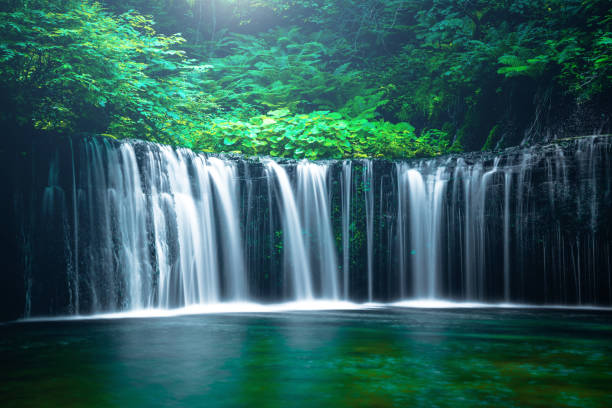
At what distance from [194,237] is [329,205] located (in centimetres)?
343

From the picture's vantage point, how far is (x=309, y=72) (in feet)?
70.3

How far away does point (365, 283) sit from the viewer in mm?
13703

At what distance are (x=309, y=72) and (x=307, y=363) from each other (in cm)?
1731

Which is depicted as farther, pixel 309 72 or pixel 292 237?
pixel 309 72

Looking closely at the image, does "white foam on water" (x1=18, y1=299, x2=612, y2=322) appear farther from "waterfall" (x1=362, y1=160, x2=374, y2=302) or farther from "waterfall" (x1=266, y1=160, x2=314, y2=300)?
"waterfall" (x1=362, y1=160, x2=374, y2=302)

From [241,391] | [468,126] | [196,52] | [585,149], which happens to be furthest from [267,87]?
[241,391]

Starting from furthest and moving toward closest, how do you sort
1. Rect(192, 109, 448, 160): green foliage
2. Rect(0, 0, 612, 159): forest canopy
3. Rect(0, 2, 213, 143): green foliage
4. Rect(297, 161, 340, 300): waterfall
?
Rect(192, 109, 448, 160): green foliage, Rect(297, 161, 340, 300): waterfall, Rect(0, 0, 612, 159): forest canopy, Rect(0, 2, 213, 143): green foliage

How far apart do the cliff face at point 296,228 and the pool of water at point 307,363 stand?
5.82 feet

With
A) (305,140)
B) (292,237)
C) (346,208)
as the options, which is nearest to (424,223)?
(346,208)

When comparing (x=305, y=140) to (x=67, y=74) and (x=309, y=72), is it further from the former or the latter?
(x=67, y=74)

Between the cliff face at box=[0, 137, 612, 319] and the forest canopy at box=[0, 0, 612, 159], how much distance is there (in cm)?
178

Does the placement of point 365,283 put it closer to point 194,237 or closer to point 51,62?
point 194,237

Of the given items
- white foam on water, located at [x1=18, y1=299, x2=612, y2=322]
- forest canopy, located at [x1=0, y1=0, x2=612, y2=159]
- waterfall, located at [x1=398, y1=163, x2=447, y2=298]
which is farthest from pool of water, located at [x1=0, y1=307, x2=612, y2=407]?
forest canopy, located at [x1=0, y1=0, x2=612, y2=159]

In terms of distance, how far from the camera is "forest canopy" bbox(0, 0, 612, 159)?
11438 mm
